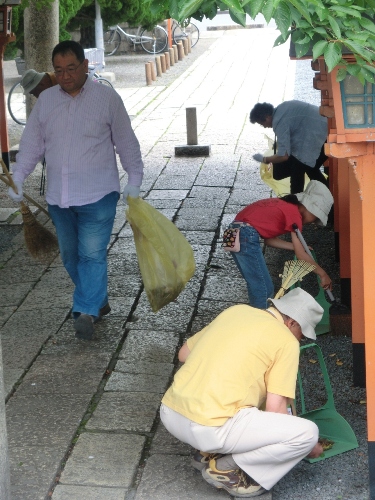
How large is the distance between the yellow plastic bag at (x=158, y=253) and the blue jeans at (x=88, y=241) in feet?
0.63

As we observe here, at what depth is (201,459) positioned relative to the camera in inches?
157

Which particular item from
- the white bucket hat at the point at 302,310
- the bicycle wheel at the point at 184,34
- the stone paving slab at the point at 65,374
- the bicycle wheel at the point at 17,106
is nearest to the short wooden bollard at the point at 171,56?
the bicycle wheel at the point at 184,34

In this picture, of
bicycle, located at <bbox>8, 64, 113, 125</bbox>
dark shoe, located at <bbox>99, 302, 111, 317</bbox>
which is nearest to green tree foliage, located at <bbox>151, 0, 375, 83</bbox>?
dark shoe, located at <bbox>99, 302, 111, 317</bbox>

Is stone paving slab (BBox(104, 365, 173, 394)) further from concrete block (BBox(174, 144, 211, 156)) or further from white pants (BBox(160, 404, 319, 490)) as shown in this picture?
concrete block (BBox(174, 144, 211, 156))

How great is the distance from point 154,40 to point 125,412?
1909 centimetres

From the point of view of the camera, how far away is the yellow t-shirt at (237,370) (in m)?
3.72

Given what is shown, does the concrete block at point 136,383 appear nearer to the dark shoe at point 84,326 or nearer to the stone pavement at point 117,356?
the stone pavement at point 117,356

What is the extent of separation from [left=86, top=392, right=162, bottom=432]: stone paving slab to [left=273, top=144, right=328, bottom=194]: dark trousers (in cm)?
357

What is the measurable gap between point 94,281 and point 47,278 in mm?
1483

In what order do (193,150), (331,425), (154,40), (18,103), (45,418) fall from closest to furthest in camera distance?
(331,425) → (45,418) → (193,150) → (18,103) → (154,40)

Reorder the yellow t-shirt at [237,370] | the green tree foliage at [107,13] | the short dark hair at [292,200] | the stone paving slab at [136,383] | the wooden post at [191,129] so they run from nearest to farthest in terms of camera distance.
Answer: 1. the yellow t-shirt at [237,370]
2. the stone paving slab at [136,383]
3. the short dark hair at [292,200]
4. the wooden post at [191,129]
5. the green tree foliage at [107,13]

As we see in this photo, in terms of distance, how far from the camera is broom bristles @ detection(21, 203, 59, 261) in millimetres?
6211

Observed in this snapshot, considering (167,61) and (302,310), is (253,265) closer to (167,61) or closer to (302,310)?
(302,310)

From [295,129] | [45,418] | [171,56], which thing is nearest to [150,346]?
[45,418]
